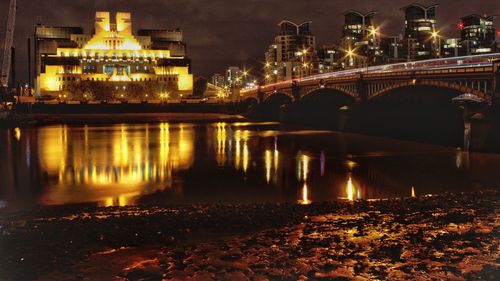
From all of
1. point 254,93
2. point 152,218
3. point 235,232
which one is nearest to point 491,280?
point 235,232

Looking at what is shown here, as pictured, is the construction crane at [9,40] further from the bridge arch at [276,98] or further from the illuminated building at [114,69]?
the bridge arch at [276,98]

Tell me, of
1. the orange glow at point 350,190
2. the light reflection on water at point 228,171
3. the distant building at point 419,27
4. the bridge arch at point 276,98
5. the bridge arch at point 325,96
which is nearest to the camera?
the orange glow at point 350,190

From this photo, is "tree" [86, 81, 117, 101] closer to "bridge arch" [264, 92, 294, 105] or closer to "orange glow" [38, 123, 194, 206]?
"bridge arch" [264, 92, 294, 105]

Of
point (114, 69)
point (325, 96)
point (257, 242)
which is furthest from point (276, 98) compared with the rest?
point (257, 242)

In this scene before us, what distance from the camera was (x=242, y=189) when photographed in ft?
85.1

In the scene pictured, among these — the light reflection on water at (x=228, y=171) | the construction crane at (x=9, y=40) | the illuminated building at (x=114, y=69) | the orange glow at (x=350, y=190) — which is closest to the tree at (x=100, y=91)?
the illuminated building at (x=114, y=69)

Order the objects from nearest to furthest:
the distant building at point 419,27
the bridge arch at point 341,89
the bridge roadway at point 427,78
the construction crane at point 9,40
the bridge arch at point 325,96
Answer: the bridge roadway at point 427,78
the bridge arch at point 341,89
the bridge arch at point 325,96
the construction crane at point 9,40
the distant building at point 419,27

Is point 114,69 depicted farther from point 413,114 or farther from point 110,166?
point 110,166

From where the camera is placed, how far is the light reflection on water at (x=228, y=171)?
2439 centimetres

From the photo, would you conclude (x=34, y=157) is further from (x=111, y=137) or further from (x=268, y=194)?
(x=268, y=194)

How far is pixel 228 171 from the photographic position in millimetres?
32562

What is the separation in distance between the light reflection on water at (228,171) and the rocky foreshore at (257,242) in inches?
135

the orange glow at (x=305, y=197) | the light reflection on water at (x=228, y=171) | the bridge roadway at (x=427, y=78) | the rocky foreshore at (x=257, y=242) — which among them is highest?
the bridge roadway at (x=427, y=78)

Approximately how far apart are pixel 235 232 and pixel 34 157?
2810 centimetres
